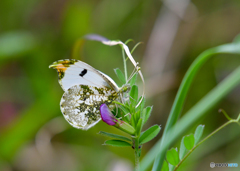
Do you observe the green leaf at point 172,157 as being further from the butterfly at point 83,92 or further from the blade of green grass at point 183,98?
the butterfly at point 83,92

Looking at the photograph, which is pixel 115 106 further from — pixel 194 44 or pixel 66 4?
pixel 66 4

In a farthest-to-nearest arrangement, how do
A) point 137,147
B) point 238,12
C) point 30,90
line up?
point 238,12
point 30,90
point 137,147

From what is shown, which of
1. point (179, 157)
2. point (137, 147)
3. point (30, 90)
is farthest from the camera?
point (30, 90)

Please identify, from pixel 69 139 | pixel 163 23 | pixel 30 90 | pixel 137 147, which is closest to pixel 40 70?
pixel 30 90

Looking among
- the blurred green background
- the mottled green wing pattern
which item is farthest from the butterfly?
the blurred green background

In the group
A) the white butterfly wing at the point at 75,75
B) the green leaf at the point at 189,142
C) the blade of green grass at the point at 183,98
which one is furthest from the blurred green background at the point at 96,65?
the green leaf at the point at 189,142

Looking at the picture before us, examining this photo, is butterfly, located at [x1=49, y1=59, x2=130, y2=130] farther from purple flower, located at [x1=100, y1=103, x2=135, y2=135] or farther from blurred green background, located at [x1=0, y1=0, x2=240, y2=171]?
blurred green background, located at [x1=0, y1=0, x2=240, y2=171]

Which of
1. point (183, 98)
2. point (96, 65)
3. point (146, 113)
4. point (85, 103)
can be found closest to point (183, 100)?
point (183, 98)
